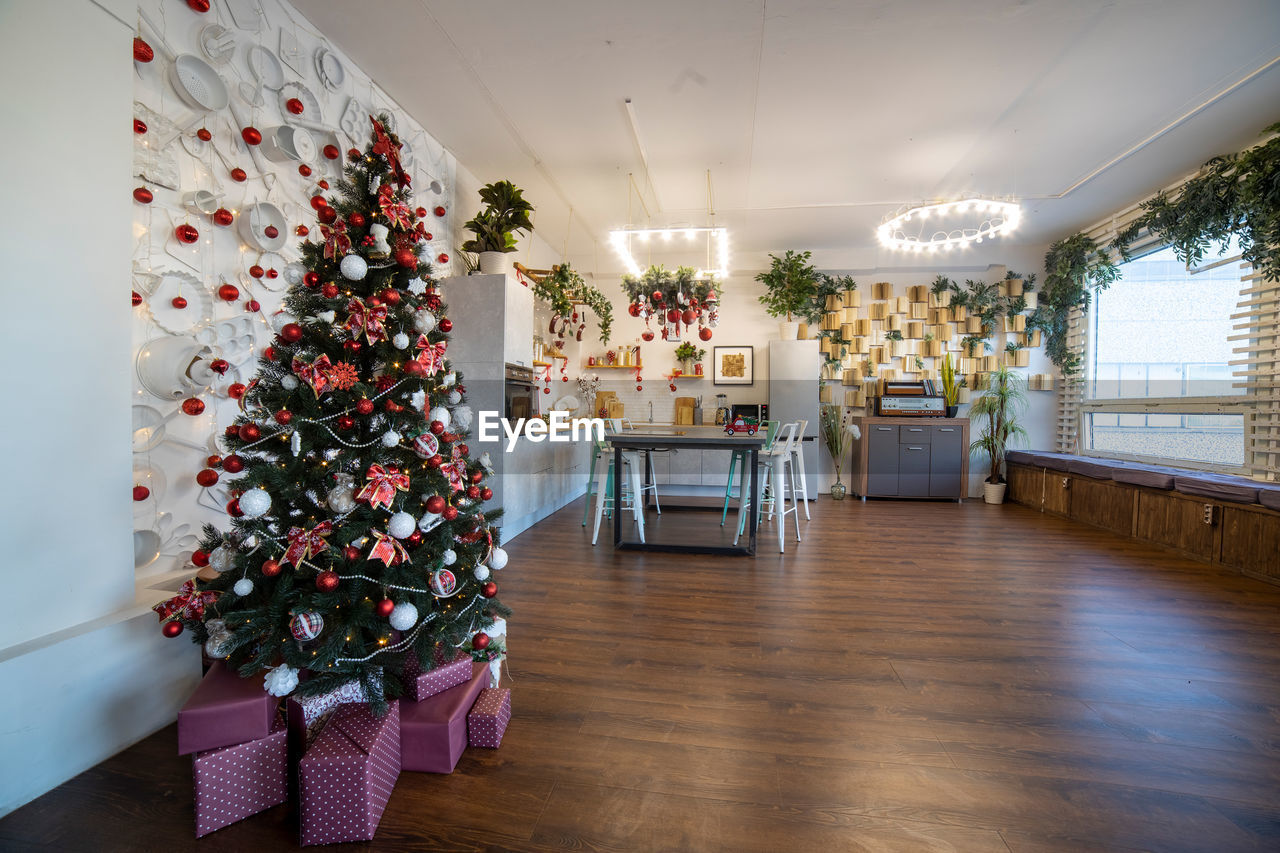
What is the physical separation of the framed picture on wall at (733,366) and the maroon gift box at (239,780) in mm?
6282

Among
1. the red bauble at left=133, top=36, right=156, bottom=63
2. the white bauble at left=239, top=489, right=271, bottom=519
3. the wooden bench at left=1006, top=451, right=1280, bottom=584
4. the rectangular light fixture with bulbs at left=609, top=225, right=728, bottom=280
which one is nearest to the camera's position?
the white bauble at left=239, top=489, right=271, bottom=519

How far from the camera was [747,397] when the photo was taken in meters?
7.17

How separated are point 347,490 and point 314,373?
339mm

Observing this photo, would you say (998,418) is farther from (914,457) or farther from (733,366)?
(733,366)

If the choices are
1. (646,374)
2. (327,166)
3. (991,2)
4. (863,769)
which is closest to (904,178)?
(991,2)

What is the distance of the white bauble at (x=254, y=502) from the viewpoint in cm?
136

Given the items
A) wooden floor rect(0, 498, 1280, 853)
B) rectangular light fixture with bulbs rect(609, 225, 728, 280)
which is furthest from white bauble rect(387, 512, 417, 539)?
rectangular light fixture with bulbs rect(609, 225, 728, 280)

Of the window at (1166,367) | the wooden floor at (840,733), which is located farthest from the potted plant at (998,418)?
the wooden floor at (840,733)

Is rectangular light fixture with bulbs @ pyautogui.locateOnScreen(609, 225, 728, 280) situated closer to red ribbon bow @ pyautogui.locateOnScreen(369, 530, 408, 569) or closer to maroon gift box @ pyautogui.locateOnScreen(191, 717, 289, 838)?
red ribbon bow @ pyautogui.locateOnScreen(369, 530, 408, 569)

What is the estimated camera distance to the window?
14.4ft

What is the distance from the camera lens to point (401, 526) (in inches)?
58.0

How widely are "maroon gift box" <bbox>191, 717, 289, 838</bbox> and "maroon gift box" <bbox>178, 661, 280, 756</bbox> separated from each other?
24 mm

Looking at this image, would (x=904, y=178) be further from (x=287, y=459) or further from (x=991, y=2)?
(x=287, y=459)

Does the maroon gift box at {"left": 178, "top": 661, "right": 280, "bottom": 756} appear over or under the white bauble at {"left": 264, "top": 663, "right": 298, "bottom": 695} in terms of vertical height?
under
